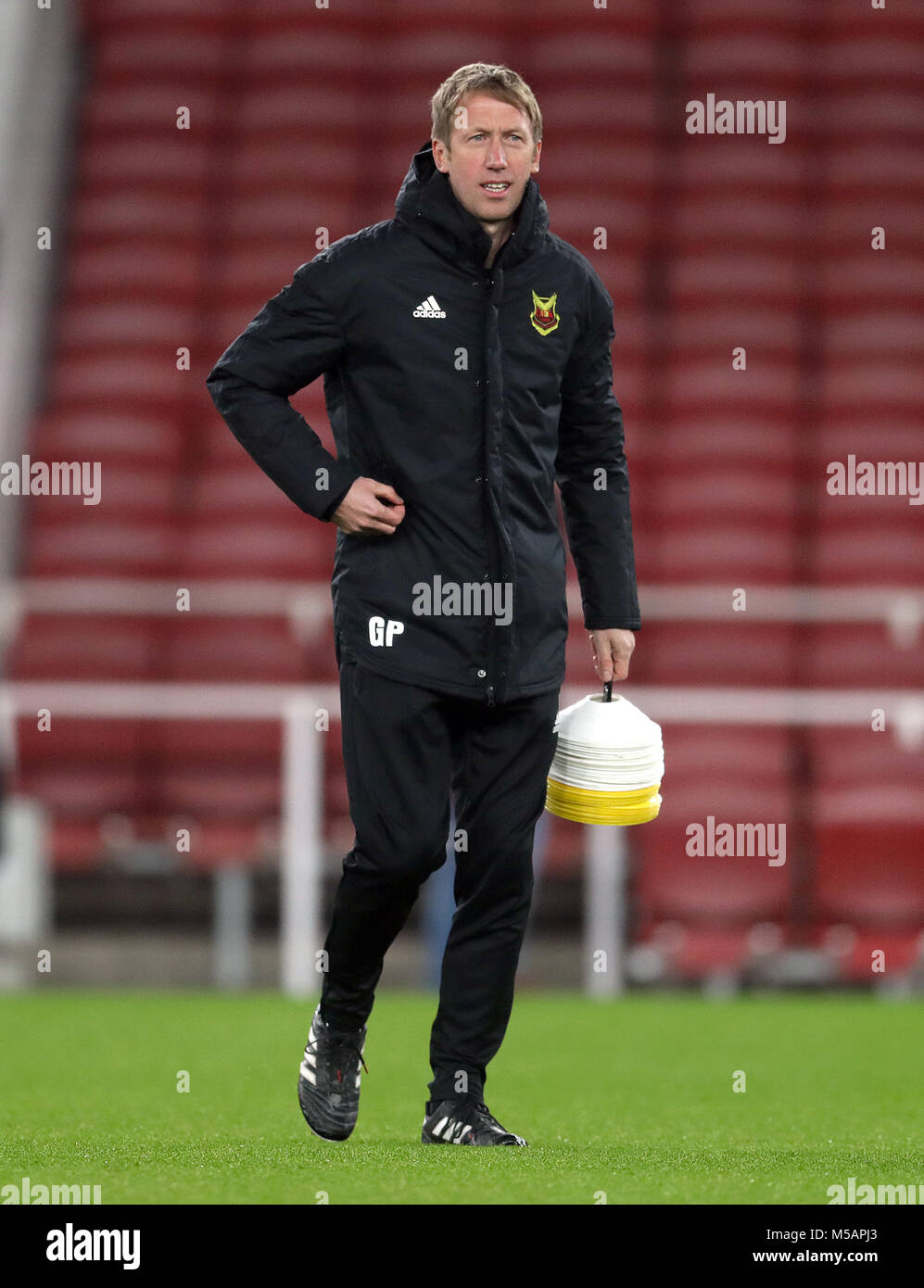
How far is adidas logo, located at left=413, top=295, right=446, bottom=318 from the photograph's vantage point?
3041mm

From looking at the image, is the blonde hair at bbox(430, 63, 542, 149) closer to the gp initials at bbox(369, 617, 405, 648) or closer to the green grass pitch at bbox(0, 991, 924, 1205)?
the gp initials at bbox(369, 617, 405, 648)

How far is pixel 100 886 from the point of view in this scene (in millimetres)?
6797

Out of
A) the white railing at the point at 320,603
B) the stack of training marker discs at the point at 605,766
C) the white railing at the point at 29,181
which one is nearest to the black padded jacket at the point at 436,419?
Result: the stack of training marker discs at the point at 605,766

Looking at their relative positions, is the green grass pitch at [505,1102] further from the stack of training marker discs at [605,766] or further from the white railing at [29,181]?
the white railing at [29,181]

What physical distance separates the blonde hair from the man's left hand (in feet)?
2.42

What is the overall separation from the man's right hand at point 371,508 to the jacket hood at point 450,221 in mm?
360

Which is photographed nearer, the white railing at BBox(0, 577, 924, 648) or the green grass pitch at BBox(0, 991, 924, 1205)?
the green grass pitch at BBox(0, 991, 924, 1205)

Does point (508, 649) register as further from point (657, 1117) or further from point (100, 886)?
point (100, 886)

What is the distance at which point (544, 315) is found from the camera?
308 centimetres

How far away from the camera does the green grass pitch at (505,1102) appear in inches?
106

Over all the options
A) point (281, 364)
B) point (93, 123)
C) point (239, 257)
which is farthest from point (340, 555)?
point (93, 123)

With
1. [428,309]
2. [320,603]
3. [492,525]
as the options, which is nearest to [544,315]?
[428,309]

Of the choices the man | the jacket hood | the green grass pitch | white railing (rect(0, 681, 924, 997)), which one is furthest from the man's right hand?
white railing (rect(0, 681, 924, 997))

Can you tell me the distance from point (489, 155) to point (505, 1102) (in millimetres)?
1756
